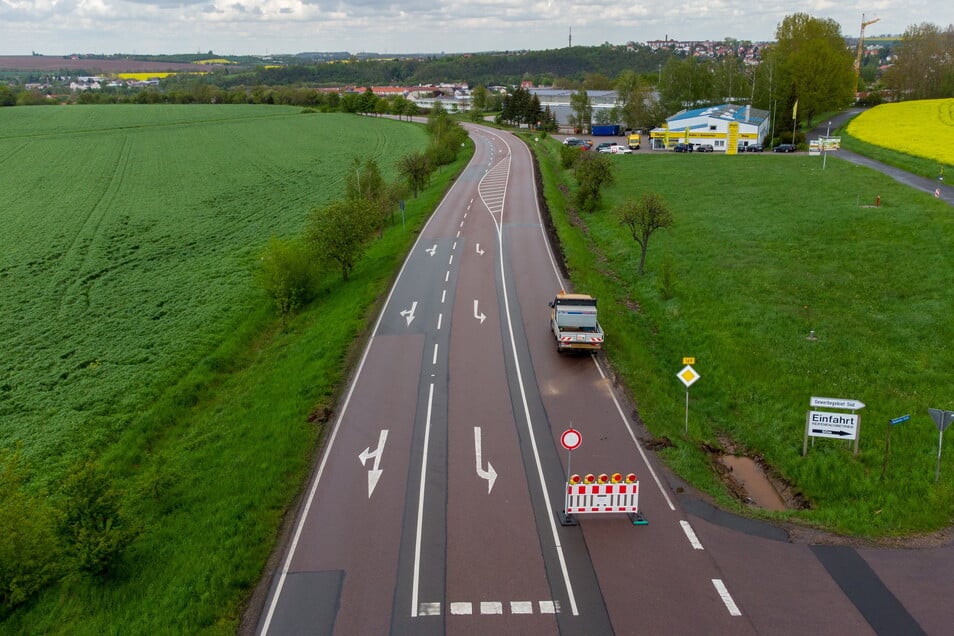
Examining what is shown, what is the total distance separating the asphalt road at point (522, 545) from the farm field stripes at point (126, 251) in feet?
31.2

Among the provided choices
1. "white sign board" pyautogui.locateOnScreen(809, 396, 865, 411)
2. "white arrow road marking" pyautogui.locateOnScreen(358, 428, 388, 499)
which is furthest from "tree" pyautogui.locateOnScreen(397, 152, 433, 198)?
"white sign board" pyautogui.locateOnScreen(809, 396, 865, 411)

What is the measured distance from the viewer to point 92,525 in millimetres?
13469

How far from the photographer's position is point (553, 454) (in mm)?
17375

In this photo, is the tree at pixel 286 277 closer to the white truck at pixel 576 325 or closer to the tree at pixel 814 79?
the white truck at pixel 576 325

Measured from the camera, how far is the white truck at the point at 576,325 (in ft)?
75.7

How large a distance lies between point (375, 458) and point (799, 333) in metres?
16.4

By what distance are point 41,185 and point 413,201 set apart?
1691 inches

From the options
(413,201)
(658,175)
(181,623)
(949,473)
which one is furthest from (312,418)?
(658,175)

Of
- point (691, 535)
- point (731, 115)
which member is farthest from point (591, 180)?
point (731, 115)

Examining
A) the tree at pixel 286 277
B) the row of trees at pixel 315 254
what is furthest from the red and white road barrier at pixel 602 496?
the row of trees at pixel 315 254

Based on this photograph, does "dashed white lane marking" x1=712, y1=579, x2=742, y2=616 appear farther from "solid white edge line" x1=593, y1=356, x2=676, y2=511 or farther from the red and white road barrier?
"solid white edge line" x1=593, y1=356, x2=676, y2=511

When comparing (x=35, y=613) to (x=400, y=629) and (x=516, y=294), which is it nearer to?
(x=400, y=629)

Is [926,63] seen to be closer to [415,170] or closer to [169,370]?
[415,170]

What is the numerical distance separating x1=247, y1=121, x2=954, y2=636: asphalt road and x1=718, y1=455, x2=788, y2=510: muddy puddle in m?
2.05
